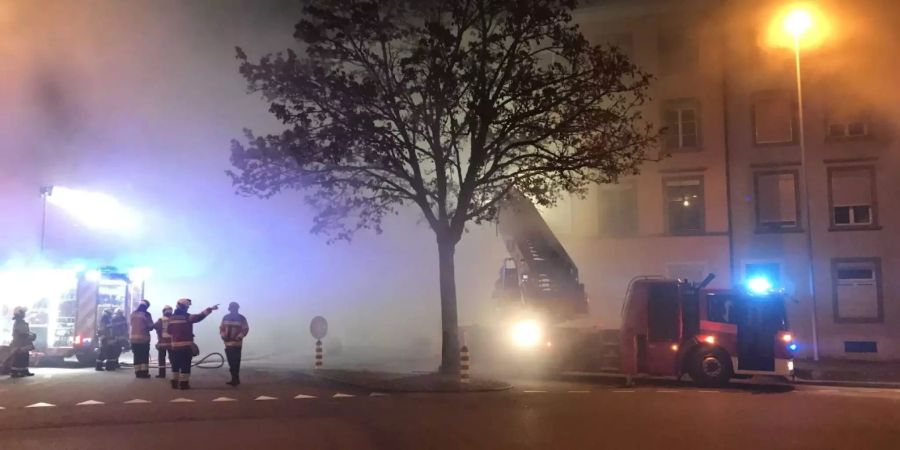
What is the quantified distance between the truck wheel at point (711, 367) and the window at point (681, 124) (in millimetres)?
10843

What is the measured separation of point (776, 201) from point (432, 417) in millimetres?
16849

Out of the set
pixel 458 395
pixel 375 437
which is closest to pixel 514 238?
pixel 458 395

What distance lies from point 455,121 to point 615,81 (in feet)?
11.5

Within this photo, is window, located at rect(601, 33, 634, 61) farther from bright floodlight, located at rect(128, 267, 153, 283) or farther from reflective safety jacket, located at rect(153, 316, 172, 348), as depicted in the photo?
reflective safety jacket, located at rect(153, 316, 172, 348)

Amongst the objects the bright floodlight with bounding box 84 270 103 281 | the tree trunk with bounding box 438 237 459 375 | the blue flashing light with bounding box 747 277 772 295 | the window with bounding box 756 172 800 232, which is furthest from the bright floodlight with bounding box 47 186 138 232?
the window with bounding box 756 172 800 232

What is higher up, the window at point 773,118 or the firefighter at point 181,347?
the window at point 773,118

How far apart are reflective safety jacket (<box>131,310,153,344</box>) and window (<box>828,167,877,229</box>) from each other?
1982 cm

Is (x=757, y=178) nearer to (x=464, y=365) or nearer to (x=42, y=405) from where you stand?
(x=464, y=365)

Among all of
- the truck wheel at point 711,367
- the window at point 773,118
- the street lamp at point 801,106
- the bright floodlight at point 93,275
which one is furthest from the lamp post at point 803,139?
the bright floodlight at point 93,275

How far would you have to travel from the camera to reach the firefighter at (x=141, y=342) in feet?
43.5

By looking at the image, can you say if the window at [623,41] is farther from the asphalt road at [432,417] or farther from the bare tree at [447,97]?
the asphalt road at [432,417]

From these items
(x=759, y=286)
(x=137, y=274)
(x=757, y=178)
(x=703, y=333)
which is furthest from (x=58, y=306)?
(x=757, y=178)

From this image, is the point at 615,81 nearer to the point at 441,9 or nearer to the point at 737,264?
the point at 441,9

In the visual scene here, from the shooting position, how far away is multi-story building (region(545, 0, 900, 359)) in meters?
20.2
